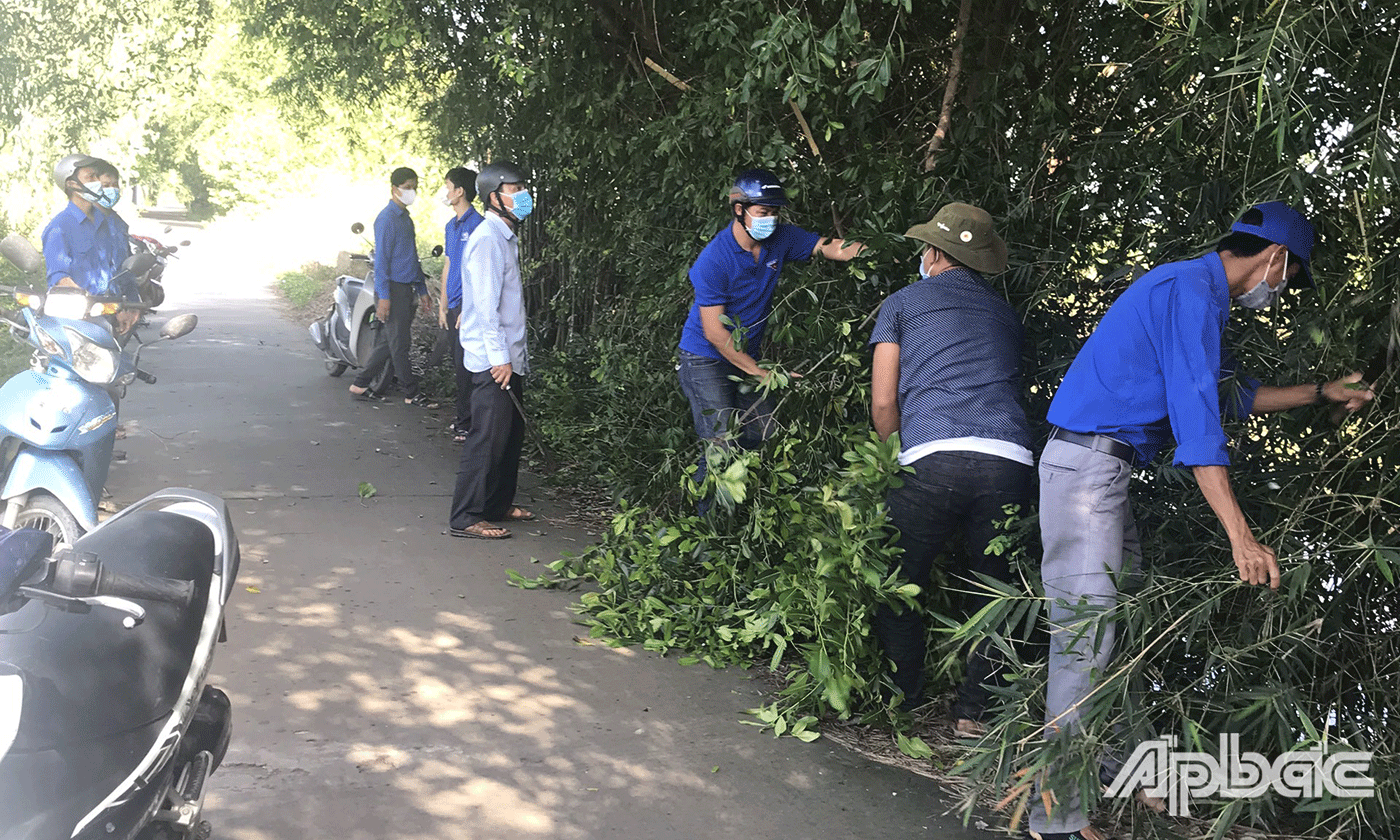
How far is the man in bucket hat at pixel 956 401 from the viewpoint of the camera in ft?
14.8

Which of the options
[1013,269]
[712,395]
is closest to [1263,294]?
[1013,269]

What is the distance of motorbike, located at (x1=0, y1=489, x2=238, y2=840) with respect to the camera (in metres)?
2.56

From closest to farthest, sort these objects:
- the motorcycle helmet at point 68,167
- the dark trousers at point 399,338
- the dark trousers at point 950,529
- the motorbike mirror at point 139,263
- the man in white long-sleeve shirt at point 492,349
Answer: the dark trousers at point 950,529 → the man in white long-sleeve shirt at point 492,349 → the motorbike mirror at point 139,263 → the motorcycle helmet at point 68,167 → the dark trousers at point 399,338

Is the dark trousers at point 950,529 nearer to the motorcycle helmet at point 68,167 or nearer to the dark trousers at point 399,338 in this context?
the motorcycle helmet at point 68,167

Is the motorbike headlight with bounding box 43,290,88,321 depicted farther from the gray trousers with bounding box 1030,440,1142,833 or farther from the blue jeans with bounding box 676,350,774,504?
the gray trousers with bounding box 1030,440,1142,833

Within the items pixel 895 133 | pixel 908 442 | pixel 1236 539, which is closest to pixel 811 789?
pixel 908 442

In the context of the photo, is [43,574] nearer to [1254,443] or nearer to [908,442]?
[908,442]

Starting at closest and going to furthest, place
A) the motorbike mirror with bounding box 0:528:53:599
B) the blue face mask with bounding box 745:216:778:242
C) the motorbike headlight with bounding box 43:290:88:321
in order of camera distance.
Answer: the motorbike mirror with bounding box 0:528:53:599
the blue face mask with bounding box 745:216:778:242
the motorbike headlight with bounding box 43:290:88:321

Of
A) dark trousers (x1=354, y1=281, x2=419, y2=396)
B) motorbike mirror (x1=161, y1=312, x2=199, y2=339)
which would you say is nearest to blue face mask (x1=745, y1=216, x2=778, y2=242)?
motorbike mirror (x1=161, y1=312, x2=199, y2=339)

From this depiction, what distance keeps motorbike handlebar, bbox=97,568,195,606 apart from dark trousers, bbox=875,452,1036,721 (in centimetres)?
251

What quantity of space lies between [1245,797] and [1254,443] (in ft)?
3.87

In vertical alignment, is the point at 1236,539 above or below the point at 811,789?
above

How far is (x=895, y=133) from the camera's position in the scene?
20.1 ft

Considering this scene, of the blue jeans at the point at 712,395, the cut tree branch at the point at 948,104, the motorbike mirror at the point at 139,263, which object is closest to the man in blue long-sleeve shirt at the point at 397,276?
the motorbike mirror at the point at 139,263
